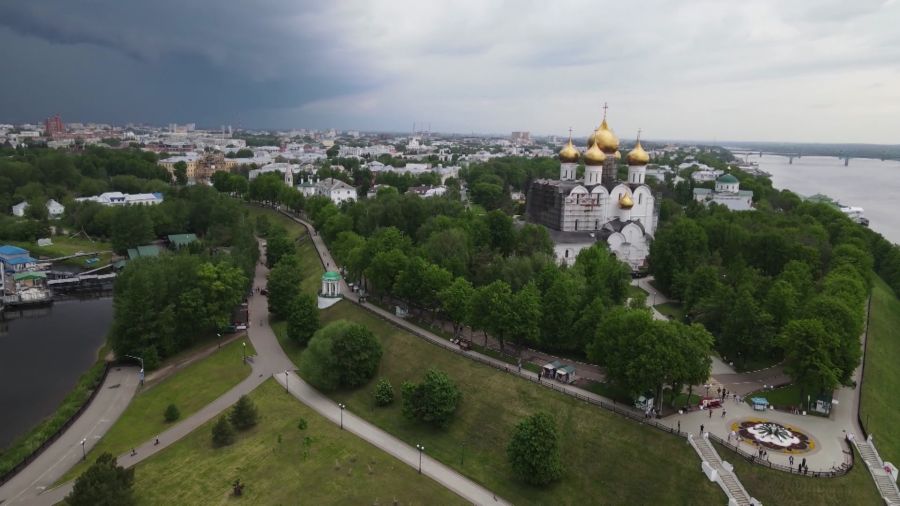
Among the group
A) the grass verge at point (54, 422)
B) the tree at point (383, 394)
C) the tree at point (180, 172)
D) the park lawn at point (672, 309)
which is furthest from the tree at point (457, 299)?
the tree at point (180, 172)

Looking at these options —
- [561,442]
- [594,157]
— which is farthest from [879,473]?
[594,157]

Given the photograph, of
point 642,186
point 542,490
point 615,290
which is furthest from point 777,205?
point 542,490

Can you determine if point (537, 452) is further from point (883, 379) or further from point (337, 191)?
point (337, 191)

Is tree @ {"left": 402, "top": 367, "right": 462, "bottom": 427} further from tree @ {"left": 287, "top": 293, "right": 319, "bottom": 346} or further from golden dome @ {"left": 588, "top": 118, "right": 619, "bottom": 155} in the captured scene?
golden dome @ {"left": 588, "top": 118, "right": 619, "bottom": 155}

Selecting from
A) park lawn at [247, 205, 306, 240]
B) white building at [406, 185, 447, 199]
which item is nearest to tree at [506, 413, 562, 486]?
park lawn at [247, 205, 306, 240]

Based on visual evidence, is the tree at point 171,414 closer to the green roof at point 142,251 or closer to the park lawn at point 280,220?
the green roof at point 142,251

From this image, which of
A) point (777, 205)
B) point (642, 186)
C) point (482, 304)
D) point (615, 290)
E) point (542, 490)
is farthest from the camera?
point (777, 205)

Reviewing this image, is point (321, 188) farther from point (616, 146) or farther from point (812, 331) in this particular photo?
point (812, 331)
